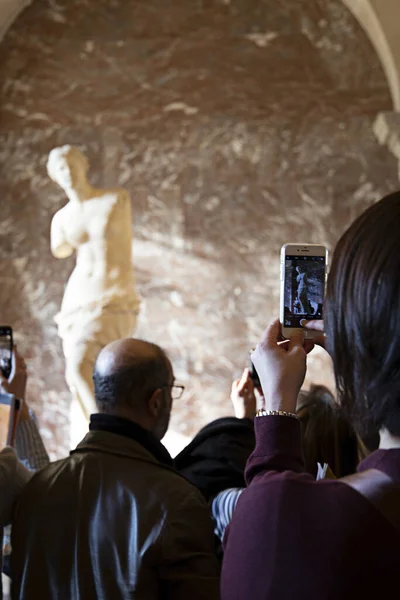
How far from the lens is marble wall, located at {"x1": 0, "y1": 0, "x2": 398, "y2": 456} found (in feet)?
21.5

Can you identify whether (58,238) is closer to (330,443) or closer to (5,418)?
(5,418)

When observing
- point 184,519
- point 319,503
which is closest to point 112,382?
point 184,519

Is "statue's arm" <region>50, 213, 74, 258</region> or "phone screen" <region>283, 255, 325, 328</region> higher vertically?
"statue's arm" <region>50, 213, 74, 258</region>

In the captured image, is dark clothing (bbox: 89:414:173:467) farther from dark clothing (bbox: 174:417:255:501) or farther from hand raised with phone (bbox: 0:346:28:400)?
hand raised with phone (bbox: 0:346:28:400)

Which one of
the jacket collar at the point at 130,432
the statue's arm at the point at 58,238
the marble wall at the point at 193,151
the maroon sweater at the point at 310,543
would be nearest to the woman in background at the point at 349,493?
the maroon sweater at the point at 310,543

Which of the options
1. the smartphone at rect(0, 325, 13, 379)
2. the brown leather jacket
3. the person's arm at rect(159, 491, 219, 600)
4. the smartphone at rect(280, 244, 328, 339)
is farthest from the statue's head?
the smartphone at rect(280, 244, 328, 339)

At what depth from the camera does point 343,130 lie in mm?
6516

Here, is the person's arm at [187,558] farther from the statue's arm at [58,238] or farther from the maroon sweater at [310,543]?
the statue's arm at [58,238]

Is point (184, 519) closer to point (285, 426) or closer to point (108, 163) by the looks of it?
point (285, 426)

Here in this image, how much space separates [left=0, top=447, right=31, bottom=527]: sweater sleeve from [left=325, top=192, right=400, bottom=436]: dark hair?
1.08m

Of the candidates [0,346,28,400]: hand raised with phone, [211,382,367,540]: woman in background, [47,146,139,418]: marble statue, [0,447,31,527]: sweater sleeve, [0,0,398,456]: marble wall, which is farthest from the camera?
[0,0,398,456]: marble wall

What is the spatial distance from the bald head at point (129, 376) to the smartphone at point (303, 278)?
719 mm

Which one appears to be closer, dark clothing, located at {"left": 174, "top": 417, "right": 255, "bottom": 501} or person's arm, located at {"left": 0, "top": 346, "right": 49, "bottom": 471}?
dark clothing, located at {"left": 174, "top": 417, "right": 255, "bottom": 501}

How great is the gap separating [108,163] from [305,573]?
6.14m
